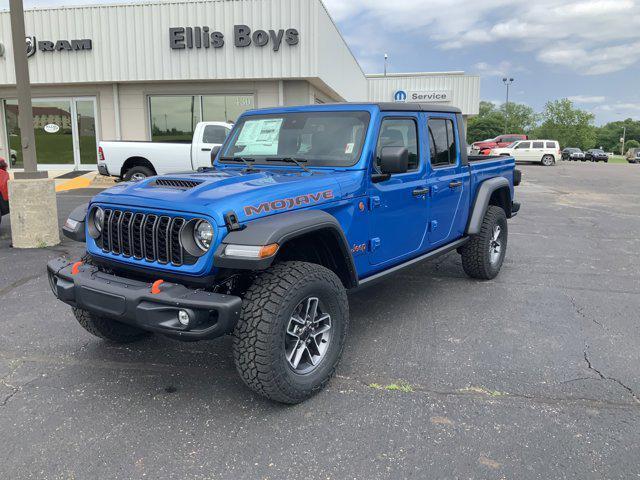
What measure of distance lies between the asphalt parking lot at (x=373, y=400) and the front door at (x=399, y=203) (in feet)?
2.45

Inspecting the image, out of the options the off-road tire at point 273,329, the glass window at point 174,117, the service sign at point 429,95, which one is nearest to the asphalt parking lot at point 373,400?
the off-road tire at point 273,329

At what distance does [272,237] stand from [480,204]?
3250mm

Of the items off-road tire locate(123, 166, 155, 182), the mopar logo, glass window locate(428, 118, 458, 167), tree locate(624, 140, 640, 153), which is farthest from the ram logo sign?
tree locate(624, 140, 640, 153)

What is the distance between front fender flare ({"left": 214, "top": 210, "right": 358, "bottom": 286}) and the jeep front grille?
10.7 inches

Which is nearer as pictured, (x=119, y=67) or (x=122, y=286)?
(x=122, y=286)

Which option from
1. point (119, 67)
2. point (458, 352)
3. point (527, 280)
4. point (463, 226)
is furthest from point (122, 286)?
point (119, 67)

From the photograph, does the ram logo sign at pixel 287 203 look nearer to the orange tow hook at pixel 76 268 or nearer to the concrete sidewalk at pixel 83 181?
the orange tow hook at pixel 76 268

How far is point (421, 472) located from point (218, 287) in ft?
4.87

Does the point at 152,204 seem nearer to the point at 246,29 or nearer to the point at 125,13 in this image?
the point at 246,29

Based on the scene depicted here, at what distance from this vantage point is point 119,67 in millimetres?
16250

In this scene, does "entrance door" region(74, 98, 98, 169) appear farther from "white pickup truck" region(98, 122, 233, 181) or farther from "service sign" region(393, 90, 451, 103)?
"service sign" region(393, 90, 451, 103)

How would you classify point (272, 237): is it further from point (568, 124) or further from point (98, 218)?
point (568, 124)

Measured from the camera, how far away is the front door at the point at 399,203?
12.8 ft

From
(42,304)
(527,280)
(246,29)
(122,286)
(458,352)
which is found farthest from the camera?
(246,29)
